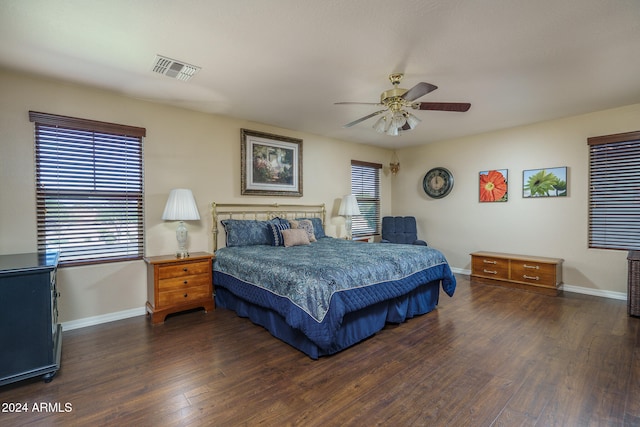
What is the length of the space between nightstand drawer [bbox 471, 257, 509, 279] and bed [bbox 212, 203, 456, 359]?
1.63m

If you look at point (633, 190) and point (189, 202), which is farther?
point (633, 190)

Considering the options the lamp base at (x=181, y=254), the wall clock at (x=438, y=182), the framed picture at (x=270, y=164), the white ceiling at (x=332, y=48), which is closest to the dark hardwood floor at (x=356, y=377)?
the lamp base at (x=181, y=254)

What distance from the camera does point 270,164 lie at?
15.7 ft

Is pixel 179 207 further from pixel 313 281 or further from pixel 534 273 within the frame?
pixel 534 273

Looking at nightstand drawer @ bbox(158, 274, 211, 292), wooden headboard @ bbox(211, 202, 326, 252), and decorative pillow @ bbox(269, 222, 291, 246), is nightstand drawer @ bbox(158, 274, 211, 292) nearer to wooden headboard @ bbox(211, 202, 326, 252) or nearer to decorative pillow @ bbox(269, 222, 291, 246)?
wooden headboard @ bbox(211, 202, 326, 252)

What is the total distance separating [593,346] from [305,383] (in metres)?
2.63

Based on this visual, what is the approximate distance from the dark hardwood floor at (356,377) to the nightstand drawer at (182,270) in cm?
54

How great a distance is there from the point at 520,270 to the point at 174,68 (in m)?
5.37

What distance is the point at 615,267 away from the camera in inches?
163

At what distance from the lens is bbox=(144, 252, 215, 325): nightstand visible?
3309 millimetres

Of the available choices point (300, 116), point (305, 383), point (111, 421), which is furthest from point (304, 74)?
point (111, 421)

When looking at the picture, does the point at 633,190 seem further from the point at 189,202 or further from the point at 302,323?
the point at 189,202

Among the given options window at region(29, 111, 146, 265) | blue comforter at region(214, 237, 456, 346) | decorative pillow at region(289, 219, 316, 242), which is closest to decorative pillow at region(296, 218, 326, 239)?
decorative pillow at region(289, 219, 316, 242)

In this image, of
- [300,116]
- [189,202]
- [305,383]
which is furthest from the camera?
[300,116]
